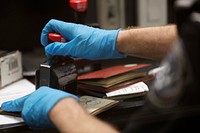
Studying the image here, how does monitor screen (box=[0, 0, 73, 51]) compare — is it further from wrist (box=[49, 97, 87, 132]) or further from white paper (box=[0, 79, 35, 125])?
wrist (box=[49, 97, 87, 132])

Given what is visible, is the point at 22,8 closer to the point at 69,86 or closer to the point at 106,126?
the point at 69,86

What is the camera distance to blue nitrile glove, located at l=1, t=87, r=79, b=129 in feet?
3.16

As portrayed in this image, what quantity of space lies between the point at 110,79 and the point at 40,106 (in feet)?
1.32

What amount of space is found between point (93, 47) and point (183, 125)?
540 millimetres

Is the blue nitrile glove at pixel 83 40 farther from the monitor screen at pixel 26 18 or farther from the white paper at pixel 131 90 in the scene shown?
the monitor screen at pixel 26 18

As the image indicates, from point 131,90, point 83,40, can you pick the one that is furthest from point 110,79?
point 83,40

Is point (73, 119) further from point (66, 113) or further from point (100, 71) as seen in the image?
point (100, 71)

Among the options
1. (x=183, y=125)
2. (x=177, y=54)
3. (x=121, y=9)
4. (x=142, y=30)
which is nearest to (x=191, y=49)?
(x=177, y=54)

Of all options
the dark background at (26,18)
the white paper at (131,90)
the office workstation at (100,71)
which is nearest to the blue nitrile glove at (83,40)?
the office workstation at (100,71)

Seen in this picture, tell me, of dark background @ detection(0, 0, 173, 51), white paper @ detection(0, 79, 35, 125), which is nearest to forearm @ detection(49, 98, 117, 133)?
white paper @ detection(0, 79, 35, 125)

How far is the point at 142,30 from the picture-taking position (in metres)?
1.24

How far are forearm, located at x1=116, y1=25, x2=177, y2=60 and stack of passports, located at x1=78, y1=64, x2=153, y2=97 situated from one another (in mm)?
125

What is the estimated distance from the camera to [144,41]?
124 cm

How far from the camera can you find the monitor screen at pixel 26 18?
5.30 ft
